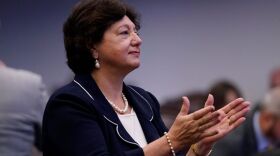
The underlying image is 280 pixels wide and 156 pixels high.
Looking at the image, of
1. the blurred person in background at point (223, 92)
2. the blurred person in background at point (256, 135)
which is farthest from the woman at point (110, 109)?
the blurred person in background at point (223, 92)

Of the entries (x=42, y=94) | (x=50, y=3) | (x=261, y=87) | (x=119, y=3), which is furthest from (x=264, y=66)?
(x=119, y=3)

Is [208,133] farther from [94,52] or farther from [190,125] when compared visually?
[94,52]

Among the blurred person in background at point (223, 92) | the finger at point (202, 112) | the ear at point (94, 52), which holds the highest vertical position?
the ear at point (94, 52)

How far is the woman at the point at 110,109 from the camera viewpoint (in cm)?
262

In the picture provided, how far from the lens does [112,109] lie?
2.79m

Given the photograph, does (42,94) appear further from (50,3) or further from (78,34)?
(50,3)

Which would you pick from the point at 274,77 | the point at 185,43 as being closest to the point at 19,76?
the point at 185,43

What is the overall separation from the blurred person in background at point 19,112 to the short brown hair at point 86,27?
491 mm

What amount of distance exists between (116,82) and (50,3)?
337 centimetres

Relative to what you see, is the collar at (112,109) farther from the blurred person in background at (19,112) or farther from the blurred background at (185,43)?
the blurred background at (185,43)

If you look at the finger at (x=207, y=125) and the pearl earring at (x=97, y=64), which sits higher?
the pearl earring at (x=97, y=64)

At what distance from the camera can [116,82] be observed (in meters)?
2.87

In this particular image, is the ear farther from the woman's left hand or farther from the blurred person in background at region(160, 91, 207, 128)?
the blurred person in background at region(160, 91, 207, 128)

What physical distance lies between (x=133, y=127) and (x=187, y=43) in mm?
3467
